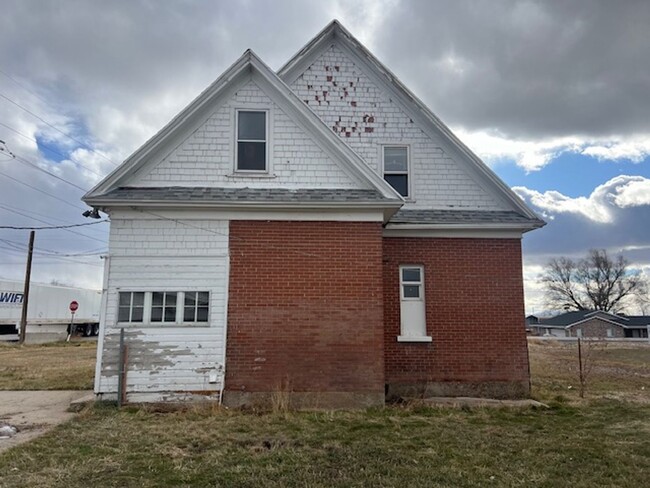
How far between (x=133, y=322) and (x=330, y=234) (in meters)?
4.33

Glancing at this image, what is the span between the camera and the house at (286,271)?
9.78 m

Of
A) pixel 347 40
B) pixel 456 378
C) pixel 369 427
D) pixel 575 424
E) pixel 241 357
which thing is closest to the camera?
pixel 369 427

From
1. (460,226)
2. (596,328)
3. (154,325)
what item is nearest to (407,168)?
(460,226)

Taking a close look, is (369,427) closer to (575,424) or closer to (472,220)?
(575,424)

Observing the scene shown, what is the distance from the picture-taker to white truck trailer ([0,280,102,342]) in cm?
3459

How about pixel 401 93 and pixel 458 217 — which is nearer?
pixel 458 217

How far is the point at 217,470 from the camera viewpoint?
19.7ft

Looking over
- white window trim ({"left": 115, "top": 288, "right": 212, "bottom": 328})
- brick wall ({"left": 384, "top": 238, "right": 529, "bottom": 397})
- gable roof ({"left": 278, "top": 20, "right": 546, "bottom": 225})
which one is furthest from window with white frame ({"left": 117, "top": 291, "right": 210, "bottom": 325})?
gable roof ({"left": 278, "top": 20, "right": 546, "bottom": 225})

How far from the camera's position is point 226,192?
10258 millimetres

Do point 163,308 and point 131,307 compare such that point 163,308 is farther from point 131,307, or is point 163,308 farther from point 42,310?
point 42,310

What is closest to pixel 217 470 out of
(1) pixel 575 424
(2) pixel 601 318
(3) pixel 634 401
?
(1) pixel 575 424

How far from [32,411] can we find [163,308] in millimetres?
3341

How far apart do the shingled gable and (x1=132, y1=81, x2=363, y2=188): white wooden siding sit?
0.47ft

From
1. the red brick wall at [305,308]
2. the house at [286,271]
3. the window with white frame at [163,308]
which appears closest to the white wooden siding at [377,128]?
the house at [286,271]
